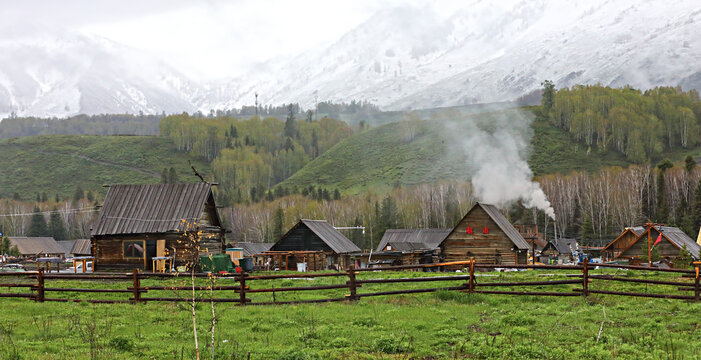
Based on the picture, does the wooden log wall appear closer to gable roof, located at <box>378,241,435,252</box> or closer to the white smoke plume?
gable roof, located at <box>378,241,435,252</box>

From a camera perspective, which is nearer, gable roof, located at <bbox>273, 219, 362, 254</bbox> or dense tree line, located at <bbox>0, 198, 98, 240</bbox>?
gable roof, located at <bbox>273, 219, 362, 254</bbox>

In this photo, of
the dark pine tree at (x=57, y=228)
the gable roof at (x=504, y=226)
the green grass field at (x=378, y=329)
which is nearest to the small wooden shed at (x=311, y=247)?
the gable roof at (x=504, y=226)

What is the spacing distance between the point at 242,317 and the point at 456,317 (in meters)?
5.56

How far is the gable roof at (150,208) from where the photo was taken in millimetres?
42812

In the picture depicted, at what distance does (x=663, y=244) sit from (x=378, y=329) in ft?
173

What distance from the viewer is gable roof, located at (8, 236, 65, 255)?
10514 cm

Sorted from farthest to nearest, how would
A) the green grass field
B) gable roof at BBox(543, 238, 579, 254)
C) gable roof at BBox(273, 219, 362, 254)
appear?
1. gable roof at BBox(543, 238, 579, 254)
2. gable roof at BBox(273, 219, 362, 254)
3. the green grass field

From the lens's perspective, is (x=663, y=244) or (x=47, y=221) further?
(x=47, y=221)

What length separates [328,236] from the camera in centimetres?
6294

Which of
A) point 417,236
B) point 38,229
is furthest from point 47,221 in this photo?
point 417,236

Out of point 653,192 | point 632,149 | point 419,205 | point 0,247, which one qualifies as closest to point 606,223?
point 653,192

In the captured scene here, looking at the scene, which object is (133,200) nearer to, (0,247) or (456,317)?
(456,317)

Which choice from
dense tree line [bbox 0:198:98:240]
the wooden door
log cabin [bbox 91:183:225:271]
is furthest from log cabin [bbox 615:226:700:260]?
dense tree line [bbox 0:198:98:240]

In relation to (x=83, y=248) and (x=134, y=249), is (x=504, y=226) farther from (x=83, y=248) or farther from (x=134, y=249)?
(x=83, y=248)
